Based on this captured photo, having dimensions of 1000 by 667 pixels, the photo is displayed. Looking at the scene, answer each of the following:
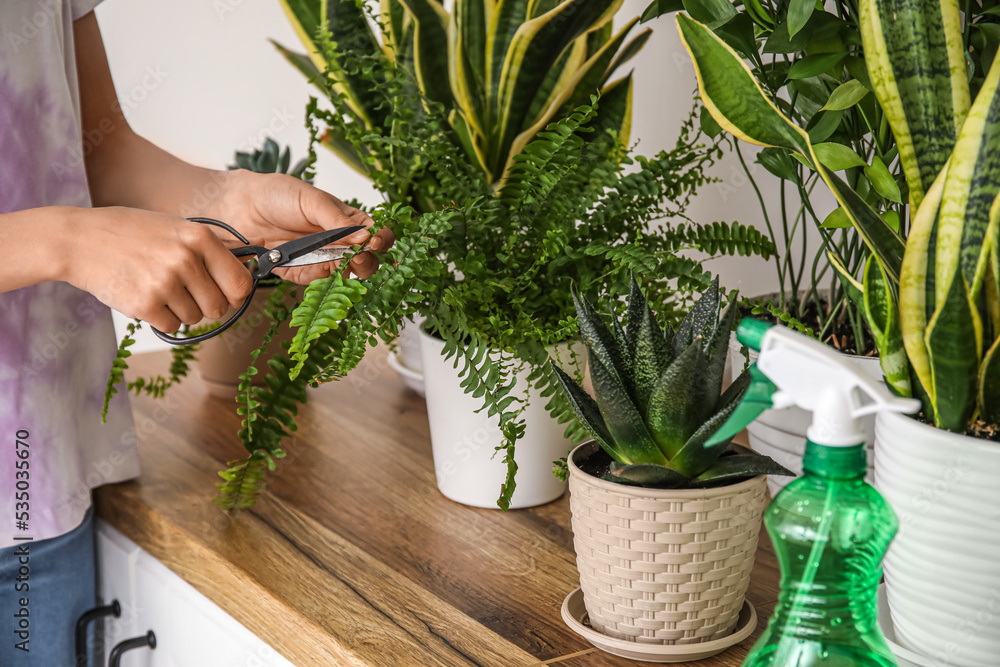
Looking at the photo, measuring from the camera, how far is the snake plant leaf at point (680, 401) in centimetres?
48

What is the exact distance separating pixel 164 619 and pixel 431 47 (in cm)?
64

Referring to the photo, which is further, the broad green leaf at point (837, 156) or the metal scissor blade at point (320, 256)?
the metal scissor blade at point (320, 256)

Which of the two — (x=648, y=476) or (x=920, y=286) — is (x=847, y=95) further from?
(x=648, y=476)

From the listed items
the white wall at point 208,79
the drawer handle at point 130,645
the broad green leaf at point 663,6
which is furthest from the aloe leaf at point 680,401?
the white wall at point 208,79

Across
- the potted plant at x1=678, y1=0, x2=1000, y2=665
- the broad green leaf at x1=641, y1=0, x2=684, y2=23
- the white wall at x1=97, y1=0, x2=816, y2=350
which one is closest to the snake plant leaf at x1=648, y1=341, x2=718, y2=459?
the potted plant at x1=678, y1=0, x2=1000, y2=665

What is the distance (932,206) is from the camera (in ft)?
1.40

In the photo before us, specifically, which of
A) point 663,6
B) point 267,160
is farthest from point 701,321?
point 267,160

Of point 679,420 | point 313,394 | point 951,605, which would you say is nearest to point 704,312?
point 679,420

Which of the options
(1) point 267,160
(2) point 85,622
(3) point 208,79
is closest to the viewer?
(2) point 85,622

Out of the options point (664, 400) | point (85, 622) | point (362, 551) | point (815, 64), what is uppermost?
point (815, 64)

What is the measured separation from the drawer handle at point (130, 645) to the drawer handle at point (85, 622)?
60mm

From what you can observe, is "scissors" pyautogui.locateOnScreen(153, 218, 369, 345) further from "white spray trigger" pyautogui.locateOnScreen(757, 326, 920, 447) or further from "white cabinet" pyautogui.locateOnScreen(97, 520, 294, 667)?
"white spray trigger" pyautogui.locateOnScreen(757, 326, 920, 447)

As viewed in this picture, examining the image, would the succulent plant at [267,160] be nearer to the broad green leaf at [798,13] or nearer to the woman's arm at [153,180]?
the woman's arm at [153,180]

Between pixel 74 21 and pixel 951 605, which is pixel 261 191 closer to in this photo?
pixel 74 21
